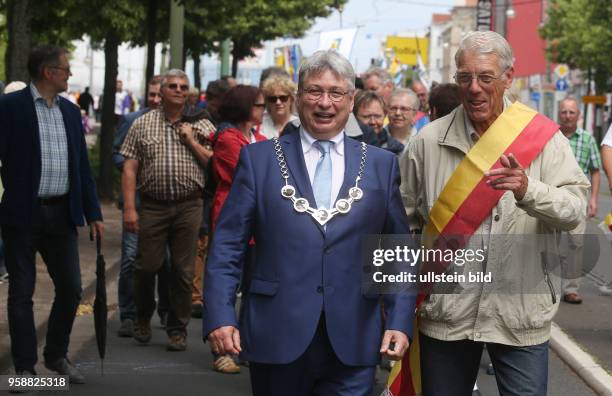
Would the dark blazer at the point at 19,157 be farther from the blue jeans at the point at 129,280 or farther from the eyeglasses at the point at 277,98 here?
the blue jeans at the point at 129,280

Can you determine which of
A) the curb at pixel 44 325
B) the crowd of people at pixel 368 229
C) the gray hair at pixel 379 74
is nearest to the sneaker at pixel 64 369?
the curb at pixel 44 325

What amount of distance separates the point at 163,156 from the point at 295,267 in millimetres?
4928

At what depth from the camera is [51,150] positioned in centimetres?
779

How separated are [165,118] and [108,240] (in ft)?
22.9

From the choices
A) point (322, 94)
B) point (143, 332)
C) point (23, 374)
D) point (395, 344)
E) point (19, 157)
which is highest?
point (322, 94)

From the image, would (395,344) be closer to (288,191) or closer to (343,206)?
(343,206)

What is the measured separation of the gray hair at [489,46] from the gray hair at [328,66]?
0.41 m

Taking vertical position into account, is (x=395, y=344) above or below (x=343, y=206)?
below

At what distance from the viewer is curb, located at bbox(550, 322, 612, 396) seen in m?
8.24

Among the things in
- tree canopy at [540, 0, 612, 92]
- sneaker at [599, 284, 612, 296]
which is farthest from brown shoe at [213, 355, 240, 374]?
tree canopy at [540, 0, 612, 92]

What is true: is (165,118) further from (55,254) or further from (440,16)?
(440,16)

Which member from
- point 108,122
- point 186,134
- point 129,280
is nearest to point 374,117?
point 186,134

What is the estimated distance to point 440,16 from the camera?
193m

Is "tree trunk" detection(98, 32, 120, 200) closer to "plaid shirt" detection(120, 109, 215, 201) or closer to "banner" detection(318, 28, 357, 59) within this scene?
"banner" detection(318, 28, 357, 59)
